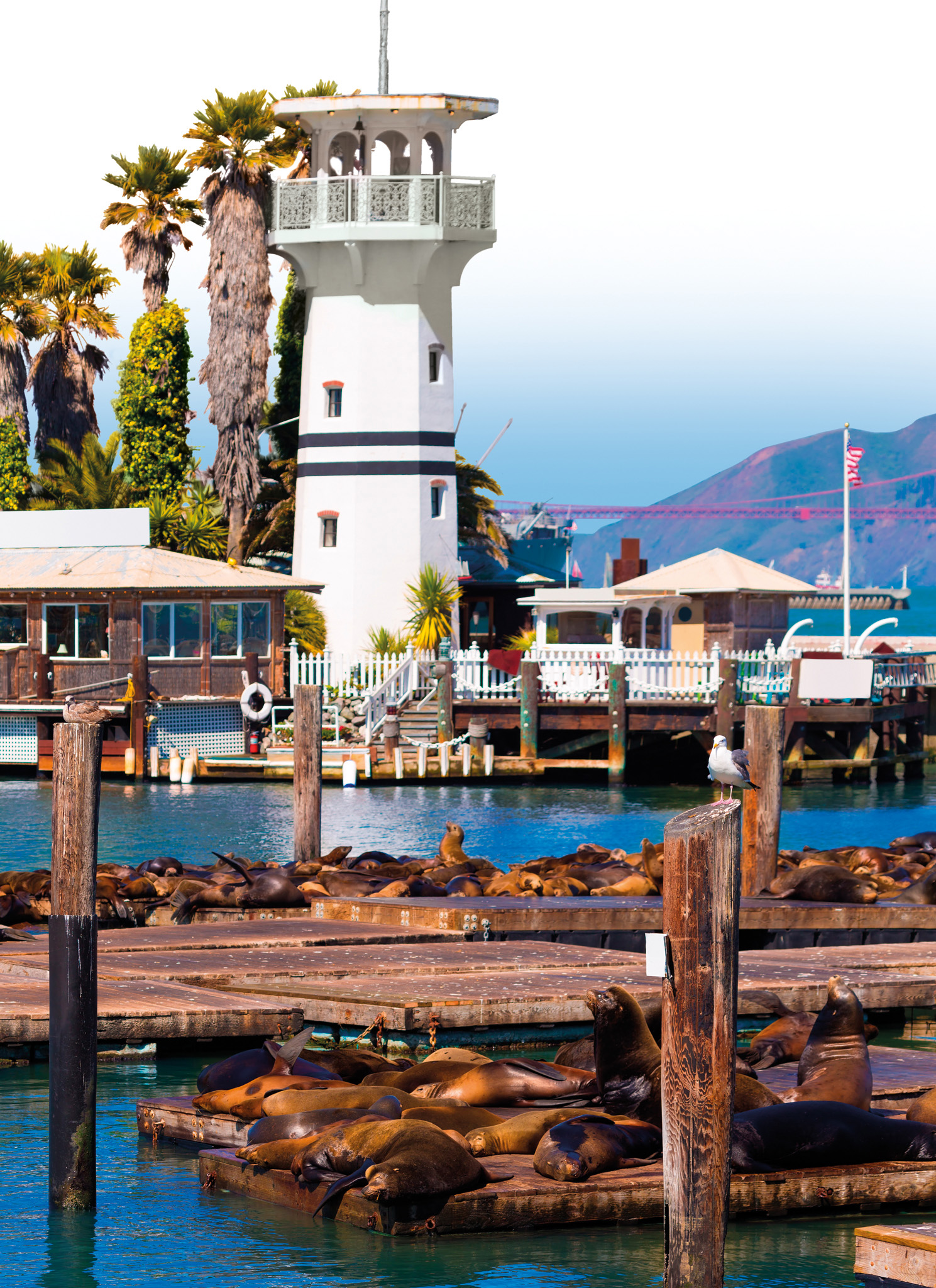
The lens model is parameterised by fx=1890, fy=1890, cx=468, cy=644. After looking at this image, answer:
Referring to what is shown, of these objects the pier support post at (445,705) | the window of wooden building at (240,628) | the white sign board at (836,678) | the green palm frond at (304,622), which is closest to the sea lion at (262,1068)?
the pier support post at (445,705)

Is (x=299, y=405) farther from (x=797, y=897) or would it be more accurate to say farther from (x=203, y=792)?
(x=797, y=897)

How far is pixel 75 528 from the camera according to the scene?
46125 millimetres

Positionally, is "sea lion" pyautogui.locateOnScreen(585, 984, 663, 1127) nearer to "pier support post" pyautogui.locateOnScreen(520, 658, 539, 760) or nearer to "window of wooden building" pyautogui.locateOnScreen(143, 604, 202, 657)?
"pier support post" pyautogui.locateOnScreen(520, 658, 539, 760)

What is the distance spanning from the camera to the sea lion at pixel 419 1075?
1102cm

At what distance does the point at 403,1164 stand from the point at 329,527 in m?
39.8

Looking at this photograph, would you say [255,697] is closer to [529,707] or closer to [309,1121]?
[529,707]

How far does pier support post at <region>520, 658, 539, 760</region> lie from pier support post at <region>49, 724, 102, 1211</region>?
3228 centimetres

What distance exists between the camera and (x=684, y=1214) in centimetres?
805

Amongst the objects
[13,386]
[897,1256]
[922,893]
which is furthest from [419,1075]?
[13,386]

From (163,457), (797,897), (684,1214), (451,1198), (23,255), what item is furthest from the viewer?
(23,255)

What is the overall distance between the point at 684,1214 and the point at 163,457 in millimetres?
Result: 46881

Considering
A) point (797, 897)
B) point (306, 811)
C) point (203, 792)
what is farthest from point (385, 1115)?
point (203, 792)

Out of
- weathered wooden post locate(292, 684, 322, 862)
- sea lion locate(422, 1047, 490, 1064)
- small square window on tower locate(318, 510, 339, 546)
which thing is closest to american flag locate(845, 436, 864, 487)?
small square window on tower locate(318, 510, 339, 546)

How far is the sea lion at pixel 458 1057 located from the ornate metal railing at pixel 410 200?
37697 mm
